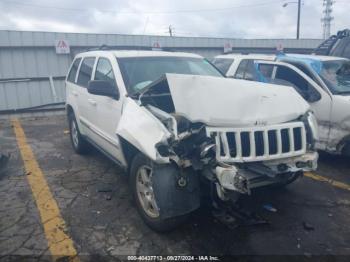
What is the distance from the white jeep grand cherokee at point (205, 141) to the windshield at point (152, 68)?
0.59 feet

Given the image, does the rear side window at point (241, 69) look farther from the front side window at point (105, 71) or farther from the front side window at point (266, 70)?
the front side window at point (105, 71)

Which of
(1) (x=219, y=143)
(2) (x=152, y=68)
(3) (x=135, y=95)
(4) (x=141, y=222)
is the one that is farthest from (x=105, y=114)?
(1) (x=219, y=143)

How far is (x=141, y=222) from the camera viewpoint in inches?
141

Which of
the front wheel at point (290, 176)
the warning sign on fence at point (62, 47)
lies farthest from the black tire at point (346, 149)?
the warning sign on fence at point (62, 47)

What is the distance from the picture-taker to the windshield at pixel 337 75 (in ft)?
17.9

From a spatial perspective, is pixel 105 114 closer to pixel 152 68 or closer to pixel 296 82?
pixel 152 68

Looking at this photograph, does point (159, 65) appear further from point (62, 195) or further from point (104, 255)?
point (104, 255)

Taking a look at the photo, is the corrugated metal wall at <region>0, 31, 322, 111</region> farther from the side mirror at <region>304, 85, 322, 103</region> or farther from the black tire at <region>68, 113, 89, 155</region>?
the side mirror at <region>304, 85, 322, 103</region>

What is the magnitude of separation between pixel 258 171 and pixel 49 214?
2374 millimetres

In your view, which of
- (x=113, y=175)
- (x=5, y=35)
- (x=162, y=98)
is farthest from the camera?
(x=5, y=35)

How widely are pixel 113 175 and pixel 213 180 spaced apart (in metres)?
2.41

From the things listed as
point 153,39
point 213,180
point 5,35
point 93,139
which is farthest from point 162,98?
point 153,39

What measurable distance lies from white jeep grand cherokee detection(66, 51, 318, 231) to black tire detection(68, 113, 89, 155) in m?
2.17

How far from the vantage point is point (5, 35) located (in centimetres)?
1054
